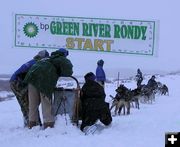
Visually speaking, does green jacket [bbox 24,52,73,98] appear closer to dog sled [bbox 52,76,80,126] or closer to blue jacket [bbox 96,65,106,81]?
dog sled [bbox 52,76,80,126]

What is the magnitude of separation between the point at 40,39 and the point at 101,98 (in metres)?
11.4

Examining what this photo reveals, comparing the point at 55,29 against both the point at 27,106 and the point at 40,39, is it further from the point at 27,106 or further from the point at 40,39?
the point at 27,106

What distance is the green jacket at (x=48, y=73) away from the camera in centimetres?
694

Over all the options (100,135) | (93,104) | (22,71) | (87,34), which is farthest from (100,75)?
(100,135)

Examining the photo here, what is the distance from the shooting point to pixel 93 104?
23.6 ft

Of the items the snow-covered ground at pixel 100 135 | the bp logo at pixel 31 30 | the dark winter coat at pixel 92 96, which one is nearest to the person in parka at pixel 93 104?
the dark winter coat at pixel 92 96

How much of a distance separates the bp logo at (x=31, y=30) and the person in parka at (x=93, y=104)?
11265 mm

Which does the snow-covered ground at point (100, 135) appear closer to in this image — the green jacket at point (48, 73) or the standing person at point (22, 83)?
the standing person at point (22, 83)

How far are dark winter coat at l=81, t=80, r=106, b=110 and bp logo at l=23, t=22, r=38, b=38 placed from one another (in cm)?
1131

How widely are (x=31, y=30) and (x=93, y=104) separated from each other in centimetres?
1155

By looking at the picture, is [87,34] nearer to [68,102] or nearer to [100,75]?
[100,75]

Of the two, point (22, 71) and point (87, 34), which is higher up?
point (87, 34)

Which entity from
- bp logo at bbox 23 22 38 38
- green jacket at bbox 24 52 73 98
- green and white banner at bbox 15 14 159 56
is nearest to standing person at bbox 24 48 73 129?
green jacket at bbox 24 52 73 98

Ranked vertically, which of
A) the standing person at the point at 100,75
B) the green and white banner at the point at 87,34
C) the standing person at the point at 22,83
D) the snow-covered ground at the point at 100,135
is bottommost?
the snow-covered ground at the point at 100,135
